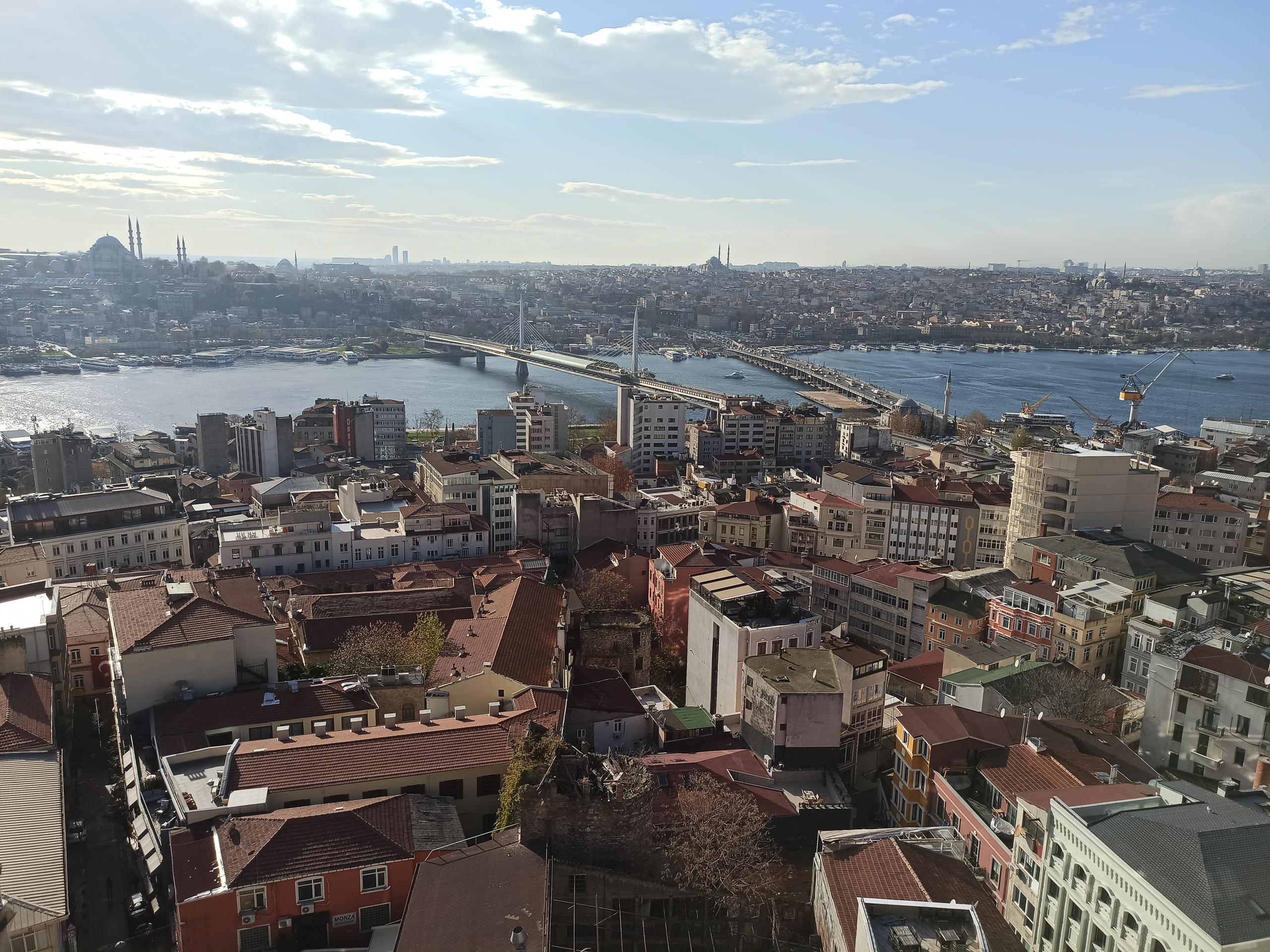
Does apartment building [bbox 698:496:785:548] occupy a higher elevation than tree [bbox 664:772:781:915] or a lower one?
lower

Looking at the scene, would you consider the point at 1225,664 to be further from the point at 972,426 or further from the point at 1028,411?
the point at 1028,411

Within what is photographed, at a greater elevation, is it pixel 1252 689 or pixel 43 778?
pixel 1252 689

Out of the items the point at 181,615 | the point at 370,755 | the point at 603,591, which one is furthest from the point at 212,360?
the point at 370,755

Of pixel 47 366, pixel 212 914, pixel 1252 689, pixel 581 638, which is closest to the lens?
pixel 212 914

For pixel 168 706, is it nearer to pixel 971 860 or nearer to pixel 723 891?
pixel 723 891

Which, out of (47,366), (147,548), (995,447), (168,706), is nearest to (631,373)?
(995,447)

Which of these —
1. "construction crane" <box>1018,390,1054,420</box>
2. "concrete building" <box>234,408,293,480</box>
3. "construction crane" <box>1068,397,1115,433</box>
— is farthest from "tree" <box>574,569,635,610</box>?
"construction crane" <box>1018,390,1054,420</box>

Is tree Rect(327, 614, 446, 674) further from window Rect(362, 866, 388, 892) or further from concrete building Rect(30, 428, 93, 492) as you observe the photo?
concrete building Rect(30, 428, 93, 492)
